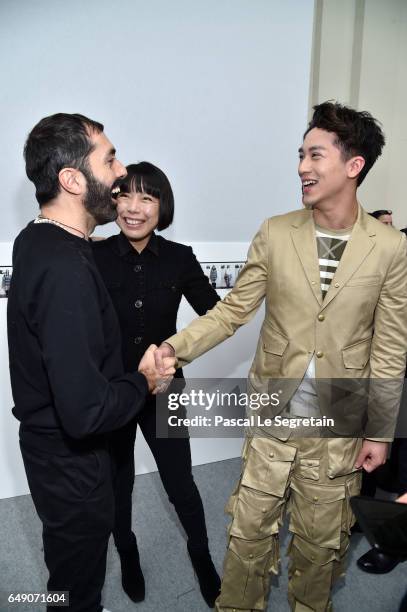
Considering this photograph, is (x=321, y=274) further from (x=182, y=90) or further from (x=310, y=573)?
(x=182, y=90)

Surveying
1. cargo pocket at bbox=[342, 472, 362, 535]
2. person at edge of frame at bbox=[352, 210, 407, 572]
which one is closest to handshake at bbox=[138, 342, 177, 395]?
cargo pocket at bbox=[342, 472, 362, 535]

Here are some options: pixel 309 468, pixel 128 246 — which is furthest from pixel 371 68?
pixel 309 468

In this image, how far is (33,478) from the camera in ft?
4.22

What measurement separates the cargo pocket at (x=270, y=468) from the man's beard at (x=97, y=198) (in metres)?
0.97

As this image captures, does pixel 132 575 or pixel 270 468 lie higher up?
pixel 270 468

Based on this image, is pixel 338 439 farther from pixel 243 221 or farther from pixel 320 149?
pixel 243 221

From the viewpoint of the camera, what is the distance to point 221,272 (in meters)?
2.88

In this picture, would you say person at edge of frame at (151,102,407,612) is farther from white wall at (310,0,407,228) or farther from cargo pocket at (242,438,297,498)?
white wall at (310,0,407,228)

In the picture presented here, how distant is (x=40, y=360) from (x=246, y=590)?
46.1 inches

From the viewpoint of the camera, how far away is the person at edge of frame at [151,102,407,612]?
5.02 feet

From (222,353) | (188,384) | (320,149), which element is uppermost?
(320,149)

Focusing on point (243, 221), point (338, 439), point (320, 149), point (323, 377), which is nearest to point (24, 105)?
point (243, 221)

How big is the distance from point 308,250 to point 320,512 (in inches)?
35.6

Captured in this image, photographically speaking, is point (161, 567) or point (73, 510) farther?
point (161, 567)
